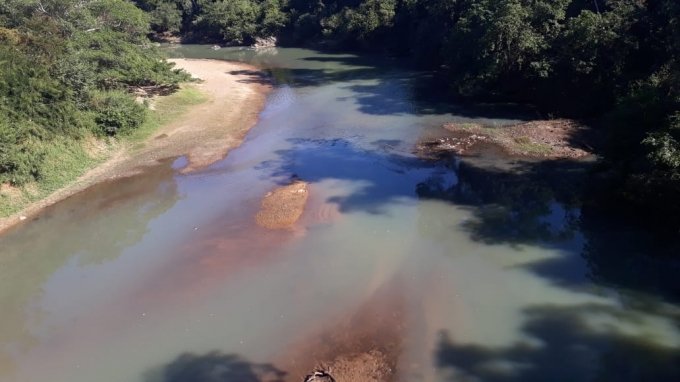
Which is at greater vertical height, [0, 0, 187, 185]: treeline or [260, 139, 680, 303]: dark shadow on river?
[0, 0, 187, 185]: treeline

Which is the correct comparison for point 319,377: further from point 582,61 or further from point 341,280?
point 582,61

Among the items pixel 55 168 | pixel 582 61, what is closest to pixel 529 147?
pixel 582 61

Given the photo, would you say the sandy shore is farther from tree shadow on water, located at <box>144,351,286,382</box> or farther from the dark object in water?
the dark object in water

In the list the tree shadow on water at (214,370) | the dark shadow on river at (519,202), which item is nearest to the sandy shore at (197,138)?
the dark shadow on river at (519,202)

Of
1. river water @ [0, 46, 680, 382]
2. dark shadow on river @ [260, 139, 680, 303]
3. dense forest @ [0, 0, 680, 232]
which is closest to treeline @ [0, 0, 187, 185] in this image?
dense forest @ [0, 0, 680, 232]

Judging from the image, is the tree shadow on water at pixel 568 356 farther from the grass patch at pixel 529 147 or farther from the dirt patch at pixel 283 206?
the grass patch at pixel 529 147

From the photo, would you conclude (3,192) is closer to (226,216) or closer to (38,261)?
(38,261)
